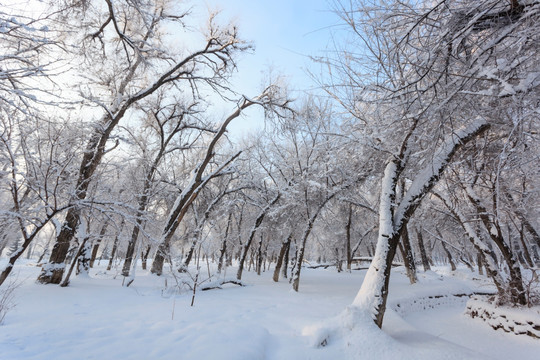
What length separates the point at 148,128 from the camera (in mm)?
14180

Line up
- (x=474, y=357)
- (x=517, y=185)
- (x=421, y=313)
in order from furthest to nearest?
(x=421, y=313)
(x=517, y=185)
(x=474, y=357)

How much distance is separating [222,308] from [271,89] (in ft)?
31.6

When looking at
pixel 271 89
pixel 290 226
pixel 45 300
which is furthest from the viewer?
pixel 290 226

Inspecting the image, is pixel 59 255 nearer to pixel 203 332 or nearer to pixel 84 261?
pixel 84 261

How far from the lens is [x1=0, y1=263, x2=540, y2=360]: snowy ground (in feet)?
11.2

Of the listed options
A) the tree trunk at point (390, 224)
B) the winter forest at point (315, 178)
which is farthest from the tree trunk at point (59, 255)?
the tree trunk at point (390, 224)

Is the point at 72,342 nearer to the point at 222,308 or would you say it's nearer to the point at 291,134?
the point at 222,308

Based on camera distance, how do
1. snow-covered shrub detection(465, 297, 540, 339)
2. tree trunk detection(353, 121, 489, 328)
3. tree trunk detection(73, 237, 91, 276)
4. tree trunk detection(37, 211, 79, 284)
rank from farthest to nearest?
tree trunk detection(73, 237, 91, 276)
tree trunk detection(37, 211, 79, 284)
snow-covered shrub detection(465, 297, 540, 339)
tree trunk detection(353, 121, 489, 328)

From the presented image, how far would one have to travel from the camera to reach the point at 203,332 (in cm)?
430

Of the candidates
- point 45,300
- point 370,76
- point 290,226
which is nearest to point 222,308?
point 45,300

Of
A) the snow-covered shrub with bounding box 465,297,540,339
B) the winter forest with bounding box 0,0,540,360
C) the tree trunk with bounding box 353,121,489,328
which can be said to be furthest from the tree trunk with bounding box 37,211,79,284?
the snow-covered shrub with bounding box 465,297,540,339

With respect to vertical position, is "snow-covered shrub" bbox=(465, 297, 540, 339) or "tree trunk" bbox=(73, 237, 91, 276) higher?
"tree trunk" bbox=(73, 237, 91, 276)

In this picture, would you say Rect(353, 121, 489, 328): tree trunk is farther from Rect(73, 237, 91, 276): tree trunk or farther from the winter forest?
Rect(73, 237, 91, 276): tree trunk

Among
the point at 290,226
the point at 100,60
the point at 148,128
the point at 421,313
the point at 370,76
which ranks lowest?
the point at 421,313
